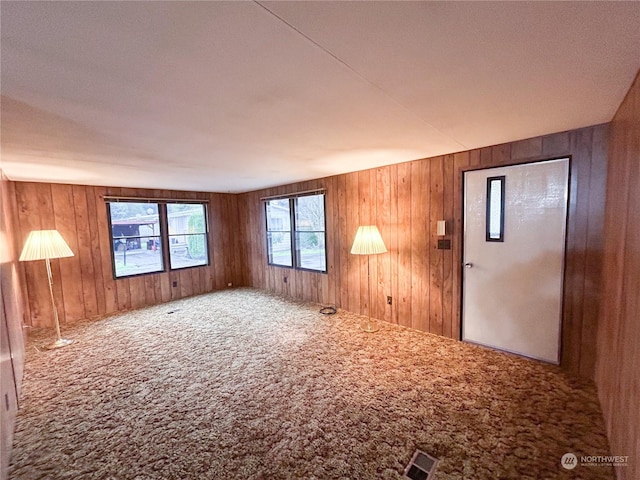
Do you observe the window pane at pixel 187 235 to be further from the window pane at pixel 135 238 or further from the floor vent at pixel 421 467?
the floor vent at pixel 421 467

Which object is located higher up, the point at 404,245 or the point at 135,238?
the point at 135,238

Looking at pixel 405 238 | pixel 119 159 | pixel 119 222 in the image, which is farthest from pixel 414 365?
pixel 119 222

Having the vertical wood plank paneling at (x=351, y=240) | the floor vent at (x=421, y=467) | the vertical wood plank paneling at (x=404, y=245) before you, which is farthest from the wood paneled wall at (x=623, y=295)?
the vertical wood plank paneling at (x=351, y=240)

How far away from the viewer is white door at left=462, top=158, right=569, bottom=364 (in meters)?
2.46

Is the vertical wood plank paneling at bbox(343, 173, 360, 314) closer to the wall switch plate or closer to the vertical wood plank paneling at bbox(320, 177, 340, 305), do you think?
the vertical wood plank paneling at bbox(320, 177, 340, 305)

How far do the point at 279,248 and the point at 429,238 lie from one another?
10.5ft

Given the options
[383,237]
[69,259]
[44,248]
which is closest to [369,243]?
[383,237]

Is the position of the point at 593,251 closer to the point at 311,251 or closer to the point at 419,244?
the point at 419,244

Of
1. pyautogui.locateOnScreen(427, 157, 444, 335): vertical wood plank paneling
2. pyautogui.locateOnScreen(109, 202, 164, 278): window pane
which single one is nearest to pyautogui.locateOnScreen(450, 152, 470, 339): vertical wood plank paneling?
pyautogui.locateOnScreen(427, 157, 444, 335): vertical wood plank paneling

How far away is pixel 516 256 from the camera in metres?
2.67

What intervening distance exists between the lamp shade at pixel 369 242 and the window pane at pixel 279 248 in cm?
210

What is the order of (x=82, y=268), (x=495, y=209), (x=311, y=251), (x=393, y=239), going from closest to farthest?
(x=495, y=209) → (x=393, y=239) → (x=82, y=268) → (x=311, y=251)

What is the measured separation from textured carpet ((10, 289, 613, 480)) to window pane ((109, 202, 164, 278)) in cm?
189

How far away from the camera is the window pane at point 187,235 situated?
538 centimetres
